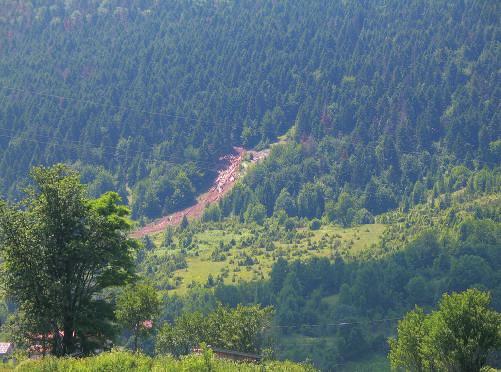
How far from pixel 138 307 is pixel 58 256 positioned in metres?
14.6

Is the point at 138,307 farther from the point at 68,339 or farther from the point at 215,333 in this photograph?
the point at 215,333

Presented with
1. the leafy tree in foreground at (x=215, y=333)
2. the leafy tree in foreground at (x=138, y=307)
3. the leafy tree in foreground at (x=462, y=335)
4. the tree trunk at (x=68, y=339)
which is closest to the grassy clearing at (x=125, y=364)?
the tree trunk at (x=68, y=339)

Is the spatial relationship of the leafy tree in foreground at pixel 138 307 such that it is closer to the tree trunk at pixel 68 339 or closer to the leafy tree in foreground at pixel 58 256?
the leafy tree in foreground at pixel 58 256

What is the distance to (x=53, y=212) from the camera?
8319 cm

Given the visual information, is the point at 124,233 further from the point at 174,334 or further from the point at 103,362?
the point at 174,334

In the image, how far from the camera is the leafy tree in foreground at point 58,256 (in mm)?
81000

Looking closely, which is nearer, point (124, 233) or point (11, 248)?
point (11, 248)

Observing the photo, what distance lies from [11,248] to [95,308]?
11.4 m

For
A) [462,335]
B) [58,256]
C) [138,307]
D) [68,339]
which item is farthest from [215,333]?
[58,256]

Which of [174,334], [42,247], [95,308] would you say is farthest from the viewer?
[174,334]

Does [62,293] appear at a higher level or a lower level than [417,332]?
higher

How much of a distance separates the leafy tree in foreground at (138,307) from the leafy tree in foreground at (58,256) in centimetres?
584

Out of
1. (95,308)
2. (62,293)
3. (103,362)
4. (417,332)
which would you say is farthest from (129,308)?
(417,332)

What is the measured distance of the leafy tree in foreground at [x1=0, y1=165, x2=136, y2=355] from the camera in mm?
81000
